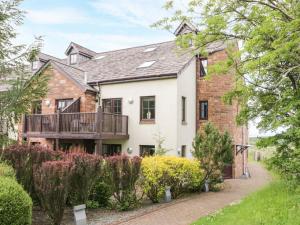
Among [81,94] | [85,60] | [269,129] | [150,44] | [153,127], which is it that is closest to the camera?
[269,129]

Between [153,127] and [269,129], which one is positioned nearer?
[269,129]

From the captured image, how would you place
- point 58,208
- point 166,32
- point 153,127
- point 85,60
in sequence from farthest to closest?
point 85,60 → point 153,127 → point 166,32 → point 58,208

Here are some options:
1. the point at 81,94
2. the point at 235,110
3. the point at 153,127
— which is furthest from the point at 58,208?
the point at 235,110

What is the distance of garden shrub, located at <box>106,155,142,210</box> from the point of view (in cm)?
1021

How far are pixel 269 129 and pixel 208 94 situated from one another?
32.6 ft

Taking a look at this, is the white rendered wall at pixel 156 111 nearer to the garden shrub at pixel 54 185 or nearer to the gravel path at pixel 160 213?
the gravel path at pixel 160 213

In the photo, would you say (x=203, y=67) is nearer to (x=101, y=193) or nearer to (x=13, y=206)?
(x=101, y=193)

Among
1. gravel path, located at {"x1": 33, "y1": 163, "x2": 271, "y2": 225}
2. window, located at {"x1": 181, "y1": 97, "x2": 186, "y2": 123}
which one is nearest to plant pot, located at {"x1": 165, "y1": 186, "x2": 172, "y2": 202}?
gravel path, located at {"x1": 33, "y1": 163, "x2": 271, "y2": 225}

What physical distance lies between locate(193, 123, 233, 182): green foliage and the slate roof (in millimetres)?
4681

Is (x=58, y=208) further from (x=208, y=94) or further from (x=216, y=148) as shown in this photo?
(x=208, y=94)

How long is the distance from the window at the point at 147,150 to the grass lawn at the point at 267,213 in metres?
9.63

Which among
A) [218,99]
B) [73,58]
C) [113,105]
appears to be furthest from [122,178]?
[73,58]

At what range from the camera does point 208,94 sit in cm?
2048

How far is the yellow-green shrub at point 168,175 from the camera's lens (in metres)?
11.5
